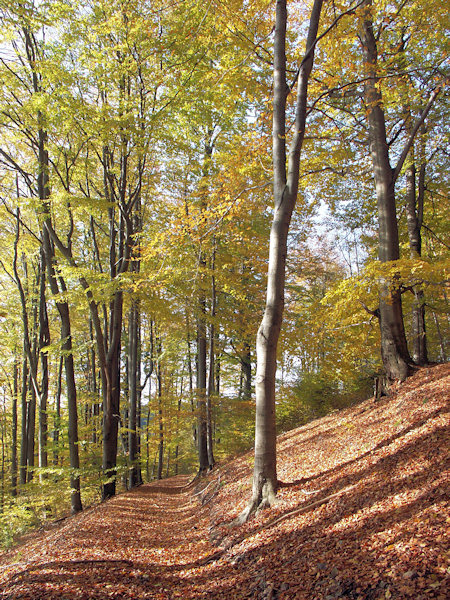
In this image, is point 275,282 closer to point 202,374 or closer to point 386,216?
point 386,216

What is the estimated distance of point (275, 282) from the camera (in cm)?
536

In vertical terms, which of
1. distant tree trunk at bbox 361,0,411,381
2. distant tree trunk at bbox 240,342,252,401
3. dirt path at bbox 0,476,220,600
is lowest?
dirt path at bbox 0,476,220,600

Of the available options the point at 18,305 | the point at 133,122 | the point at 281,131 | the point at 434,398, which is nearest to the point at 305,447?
the point at 434,398

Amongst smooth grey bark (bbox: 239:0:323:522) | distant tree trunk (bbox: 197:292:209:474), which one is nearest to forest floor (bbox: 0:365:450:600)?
smooth grey bark (bbox: 239:0:323:522)

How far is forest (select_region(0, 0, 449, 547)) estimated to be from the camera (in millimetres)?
6715

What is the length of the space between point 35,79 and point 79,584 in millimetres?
11174

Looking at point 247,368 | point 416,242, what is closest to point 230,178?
point 416,242

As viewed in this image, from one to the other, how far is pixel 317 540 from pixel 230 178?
6145 mm

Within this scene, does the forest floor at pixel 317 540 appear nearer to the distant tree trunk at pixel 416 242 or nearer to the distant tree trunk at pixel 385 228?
the distant tree trunk at pixel 385 228

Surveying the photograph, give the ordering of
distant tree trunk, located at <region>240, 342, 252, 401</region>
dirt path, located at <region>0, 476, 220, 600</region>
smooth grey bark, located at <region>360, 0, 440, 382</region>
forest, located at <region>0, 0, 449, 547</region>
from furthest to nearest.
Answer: distant tree trunk, located at <region>240, 342, 252, 401</region>, smooth grey bark, located at <region>360, 0, 440, 382</region>, forest, located at <region>0, 0, 449, 547</region>, dirt path, located at <region>0, 476, 220, 600</region>

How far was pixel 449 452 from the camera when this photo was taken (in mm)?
3904

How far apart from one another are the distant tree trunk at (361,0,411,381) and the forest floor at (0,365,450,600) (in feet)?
2.85

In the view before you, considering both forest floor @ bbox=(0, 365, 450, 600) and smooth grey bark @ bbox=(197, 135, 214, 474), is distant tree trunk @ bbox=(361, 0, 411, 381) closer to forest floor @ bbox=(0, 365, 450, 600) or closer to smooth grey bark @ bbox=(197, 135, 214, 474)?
forest floor @ bbox=(0, 365, 450, 600)

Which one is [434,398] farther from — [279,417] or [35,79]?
[35,79]
